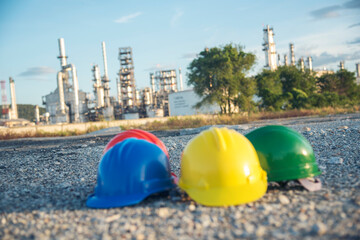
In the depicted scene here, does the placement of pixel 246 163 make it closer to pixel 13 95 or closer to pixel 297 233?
pixel 297 233

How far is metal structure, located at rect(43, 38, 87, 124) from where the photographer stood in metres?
36.3

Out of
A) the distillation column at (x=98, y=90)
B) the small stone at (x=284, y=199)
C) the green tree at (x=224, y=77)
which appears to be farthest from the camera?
the distillation column at (x=98, y=90)

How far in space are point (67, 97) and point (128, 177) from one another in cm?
3723

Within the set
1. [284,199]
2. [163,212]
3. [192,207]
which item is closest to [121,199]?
[163,212]

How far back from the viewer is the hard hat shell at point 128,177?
328 centimetres

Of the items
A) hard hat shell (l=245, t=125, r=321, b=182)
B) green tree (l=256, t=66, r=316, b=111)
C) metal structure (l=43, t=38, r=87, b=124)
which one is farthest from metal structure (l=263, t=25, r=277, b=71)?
hard hat shell (l=245, t=125, r=321, b=182)

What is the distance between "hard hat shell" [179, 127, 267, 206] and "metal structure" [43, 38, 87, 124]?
3572cm

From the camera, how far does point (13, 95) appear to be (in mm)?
58438

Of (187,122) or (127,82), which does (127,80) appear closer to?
(127,82)

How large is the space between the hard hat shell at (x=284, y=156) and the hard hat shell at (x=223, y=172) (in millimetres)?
310

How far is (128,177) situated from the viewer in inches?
130

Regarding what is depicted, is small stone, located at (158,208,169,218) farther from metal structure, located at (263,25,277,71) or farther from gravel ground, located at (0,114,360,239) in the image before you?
metal structure, located at (263,25,277,71)

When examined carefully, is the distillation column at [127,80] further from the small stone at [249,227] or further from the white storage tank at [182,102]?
the small stone at [249,227]

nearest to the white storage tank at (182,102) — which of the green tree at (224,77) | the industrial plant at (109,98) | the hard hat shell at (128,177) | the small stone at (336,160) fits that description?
the industrial plant at (109,98)
